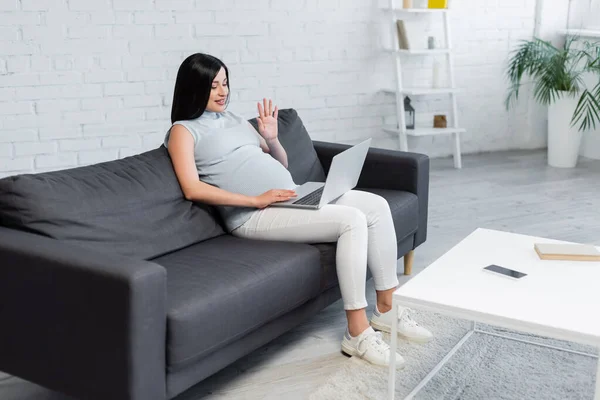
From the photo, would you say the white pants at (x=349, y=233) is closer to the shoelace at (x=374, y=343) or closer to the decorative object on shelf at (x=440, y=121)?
the shoelace at (x=374, y=343)

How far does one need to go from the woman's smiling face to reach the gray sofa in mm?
268

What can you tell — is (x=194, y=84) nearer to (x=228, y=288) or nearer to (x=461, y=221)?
(x=228, y=288)

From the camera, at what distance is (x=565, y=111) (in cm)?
602

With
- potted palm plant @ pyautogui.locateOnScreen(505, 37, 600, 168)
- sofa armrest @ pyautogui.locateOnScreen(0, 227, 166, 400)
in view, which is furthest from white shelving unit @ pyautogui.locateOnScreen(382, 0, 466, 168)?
sofa armrest @ pyautogui.locateOnScreen(0, 227, 166, 400)

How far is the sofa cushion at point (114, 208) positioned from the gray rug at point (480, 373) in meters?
0.73

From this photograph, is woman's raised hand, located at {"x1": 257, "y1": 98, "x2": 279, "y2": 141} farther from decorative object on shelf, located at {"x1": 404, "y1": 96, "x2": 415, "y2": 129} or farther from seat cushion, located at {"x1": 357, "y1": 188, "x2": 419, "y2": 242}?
decorative object on shelf, located at {"x1": 404, "y1": 96, "x2": 415, "y2": 129}

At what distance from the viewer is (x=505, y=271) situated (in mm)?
2564

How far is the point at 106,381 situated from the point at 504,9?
5028 millimetres

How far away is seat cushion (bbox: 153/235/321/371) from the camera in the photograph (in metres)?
2.28

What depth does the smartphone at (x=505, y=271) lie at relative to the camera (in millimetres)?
2529

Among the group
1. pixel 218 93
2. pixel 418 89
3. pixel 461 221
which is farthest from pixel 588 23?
pixel 218 93

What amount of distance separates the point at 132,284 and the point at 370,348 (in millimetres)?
1045

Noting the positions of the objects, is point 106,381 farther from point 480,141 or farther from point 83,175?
point 480,141

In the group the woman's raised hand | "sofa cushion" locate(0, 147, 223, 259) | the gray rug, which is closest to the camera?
"sofa cushion" locate(0, 147, 223, 259)
